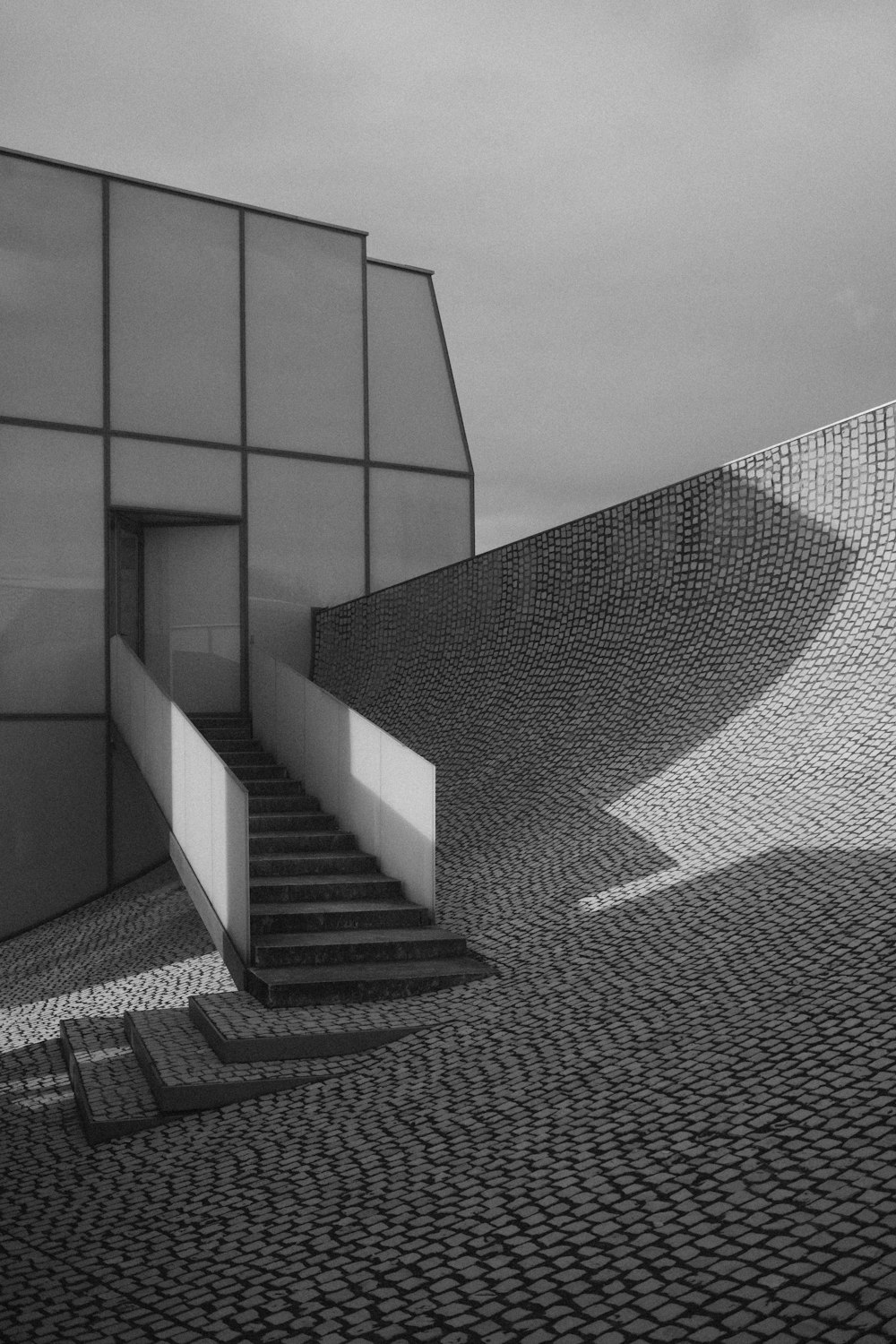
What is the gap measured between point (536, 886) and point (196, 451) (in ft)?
22.6

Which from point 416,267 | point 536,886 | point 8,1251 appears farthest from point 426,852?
point 416,267

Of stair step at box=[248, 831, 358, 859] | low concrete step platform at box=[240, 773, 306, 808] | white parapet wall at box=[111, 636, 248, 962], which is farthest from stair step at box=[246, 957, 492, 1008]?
low concrete step platform at box=[240, 773, 306, 808]

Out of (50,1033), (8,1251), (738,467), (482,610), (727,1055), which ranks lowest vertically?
(50,1033)

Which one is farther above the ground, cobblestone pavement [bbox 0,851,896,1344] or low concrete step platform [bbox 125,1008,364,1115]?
cobblestone pavement [bbox 0,851,896,1344]

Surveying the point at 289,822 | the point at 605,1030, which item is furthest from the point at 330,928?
the point at 605,1030

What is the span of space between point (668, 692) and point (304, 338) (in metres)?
6.24

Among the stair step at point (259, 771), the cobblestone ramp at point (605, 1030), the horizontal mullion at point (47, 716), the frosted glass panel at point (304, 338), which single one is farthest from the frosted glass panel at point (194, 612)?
the cobblestone ramp at point (605, 1030)

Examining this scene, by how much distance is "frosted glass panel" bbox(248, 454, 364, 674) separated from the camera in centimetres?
1322

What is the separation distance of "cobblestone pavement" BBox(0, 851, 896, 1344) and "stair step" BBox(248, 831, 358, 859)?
7.08ft

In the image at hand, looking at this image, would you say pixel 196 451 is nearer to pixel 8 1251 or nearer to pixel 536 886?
pixel 536 886

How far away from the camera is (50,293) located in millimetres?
12195

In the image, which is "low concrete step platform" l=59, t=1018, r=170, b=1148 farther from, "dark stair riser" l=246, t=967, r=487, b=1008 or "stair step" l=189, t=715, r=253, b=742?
"stair step" l=189, t=715, r=253, b=742

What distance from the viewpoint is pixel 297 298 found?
1357 centimetres

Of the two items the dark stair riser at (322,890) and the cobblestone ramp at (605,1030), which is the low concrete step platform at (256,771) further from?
the dark stair riser at (322,890)
